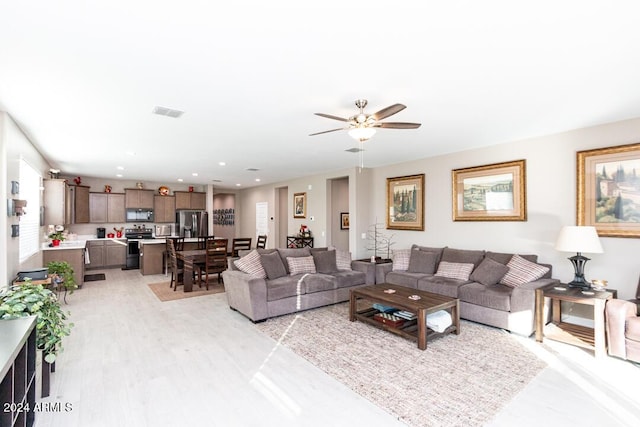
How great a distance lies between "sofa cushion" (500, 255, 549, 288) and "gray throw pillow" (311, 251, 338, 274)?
8.29 ft

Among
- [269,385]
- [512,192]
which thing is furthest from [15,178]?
[512,192]

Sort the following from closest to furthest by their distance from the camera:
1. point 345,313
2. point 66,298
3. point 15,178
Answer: point 15,178 < point 345,313 < point 66,298

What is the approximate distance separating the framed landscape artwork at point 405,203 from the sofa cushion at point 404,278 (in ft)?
3.94

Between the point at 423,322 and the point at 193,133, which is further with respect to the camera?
the point at 193,133

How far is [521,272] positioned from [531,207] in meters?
1.01

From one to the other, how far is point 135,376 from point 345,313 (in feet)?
8.86

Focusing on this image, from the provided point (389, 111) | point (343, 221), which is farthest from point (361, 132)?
point (343, 221)

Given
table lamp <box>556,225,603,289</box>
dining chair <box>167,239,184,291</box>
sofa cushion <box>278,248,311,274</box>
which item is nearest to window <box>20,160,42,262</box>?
dining chair <box>167,239,184,291</box>

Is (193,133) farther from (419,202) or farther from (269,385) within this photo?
(419,202)

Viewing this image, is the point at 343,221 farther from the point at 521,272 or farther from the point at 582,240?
the point at 582,240

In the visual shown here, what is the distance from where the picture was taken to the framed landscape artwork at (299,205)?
8.47 meters

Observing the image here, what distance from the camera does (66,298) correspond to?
556 cm

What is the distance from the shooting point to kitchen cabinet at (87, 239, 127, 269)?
8.68 meters

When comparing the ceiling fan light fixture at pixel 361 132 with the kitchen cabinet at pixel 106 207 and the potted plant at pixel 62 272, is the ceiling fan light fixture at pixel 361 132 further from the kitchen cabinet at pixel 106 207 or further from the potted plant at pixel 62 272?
the kitchen cabinet at pixel 106 207
